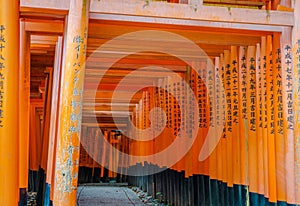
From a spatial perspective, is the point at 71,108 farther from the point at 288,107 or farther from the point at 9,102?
the point at 288,107

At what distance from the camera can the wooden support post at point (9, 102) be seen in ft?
12.2

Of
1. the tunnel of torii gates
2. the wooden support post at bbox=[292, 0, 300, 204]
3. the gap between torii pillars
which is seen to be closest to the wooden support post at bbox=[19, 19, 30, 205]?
Result: the tunnel of torii gates

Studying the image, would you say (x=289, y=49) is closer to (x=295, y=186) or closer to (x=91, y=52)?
(x=295, y=186)

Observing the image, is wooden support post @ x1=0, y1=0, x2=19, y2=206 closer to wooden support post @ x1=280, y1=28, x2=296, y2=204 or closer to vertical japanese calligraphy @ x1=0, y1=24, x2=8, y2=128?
vertical japanese calligraphy @ x1=0, y1=24, x2=8, y2=128

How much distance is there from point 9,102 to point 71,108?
0.55m

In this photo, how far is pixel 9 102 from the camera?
3807mm

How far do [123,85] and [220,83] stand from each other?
14.3 feet

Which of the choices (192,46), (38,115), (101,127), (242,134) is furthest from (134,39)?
(101,127)

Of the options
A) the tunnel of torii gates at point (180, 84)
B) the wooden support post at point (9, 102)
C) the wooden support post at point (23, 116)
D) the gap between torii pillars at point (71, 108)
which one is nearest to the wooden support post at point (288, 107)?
the tunnel of torii gates at point (180, 84)

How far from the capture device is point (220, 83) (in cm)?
654

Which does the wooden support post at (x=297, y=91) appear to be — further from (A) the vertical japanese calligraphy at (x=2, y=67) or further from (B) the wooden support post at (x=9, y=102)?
(A) the vertical japanese calligraphy at (x=2, y=67)

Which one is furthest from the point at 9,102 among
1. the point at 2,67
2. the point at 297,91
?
the point at 297,91

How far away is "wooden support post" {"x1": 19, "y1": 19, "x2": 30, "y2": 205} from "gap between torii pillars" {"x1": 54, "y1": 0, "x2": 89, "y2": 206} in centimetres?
180

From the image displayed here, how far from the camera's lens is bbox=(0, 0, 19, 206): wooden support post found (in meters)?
3.72
